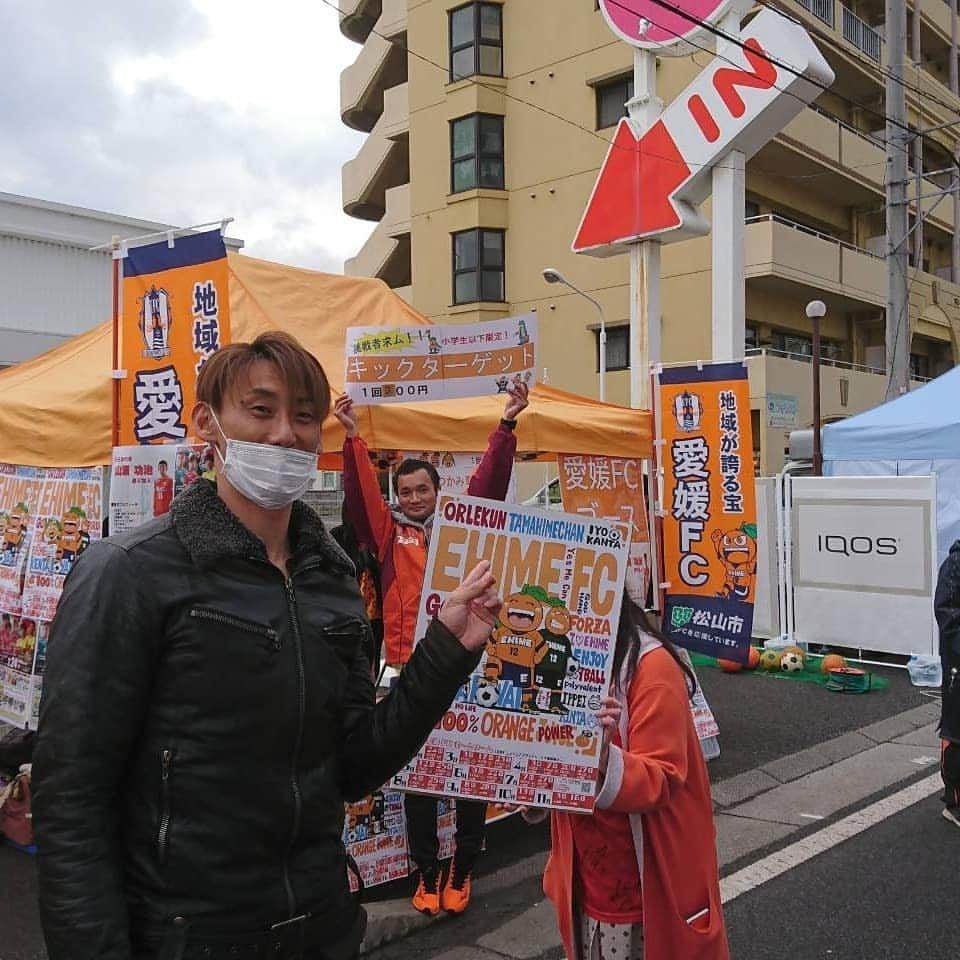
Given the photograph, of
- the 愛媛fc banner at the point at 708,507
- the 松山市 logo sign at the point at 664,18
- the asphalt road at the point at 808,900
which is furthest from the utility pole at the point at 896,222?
the asphalt road at the point at 808,900

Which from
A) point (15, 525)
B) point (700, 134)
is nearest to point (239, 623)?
point (15, 525)

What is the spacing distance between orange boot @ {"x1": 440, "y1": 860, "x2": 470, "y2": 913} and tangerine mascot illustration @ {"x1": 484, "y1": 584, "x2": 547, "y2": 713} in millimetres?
2484

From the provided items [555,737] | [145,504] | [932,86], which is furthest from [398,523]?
[932,86]

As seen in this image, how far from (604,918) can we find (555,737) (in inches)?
21.5

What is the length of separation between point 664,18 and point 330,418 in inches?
241

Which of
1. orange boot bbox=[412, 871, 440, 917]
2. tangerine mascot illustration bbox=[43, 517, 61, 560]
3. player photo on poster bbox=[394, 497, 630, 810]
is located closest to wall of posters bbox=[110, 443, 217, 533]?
tangerine mascot illustration bbox=[43, 517, 61, 560]

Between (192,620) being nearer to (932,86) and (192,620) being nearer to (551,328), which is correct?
(551,328)

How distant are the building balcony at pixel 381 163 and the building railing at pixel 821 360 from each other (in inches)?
470

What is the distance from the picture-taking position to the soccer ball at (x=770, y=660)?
9422 mm

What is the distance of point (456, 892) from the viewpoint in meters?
4.31

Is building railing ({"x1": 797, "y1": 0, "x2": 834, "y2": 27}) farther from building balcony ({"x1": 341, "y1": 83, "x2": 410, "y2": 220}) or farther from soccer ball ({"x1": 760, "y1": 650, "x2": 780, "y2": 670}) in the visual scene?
soccer ball ({"x1": 760, "y1": 650, "x2": 780, "y2": 670})

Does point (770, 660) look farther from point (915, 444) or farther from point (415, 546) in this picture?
point (415, 546)

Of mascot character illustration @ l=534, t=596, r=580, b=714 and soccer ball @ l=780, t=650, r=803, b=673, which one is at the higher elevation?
mascot character illustration @ l=534, t=596, r=580, b=714

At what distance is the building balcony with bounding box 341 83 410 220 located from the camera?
26.4 meters
